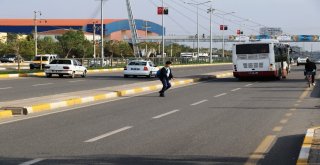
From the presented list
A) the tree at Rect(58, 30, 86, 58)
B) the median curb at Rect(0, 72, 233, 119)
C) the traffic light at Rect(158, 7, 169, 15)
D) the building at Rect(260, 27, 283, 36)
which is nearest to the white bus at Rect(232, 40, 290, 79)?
the median curb at Rect(0, 72, 233, 119)

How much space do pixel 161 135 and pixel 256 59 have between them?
25.6 metres

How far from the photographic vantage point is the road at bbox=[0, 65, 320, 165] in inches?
341

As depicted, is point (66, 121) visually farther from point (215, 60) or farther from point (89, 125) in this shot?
point (215, 60)

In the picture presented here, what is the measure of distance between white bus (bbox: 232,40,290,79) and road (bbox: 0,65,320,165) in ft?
58.1

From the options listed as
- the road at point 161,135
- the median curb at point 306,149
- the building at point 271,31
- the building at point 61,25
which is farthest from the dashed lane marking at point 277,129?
the building at point 271,31

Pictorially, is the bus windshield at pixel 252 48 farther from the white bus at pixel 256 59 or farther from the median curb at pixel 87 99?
the median curb at pixel 87 99

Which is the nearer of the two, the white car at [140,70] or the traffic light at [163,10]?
the white car at [140,70]

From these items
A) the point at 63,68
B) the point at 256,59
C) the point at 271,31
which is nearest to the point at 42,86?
the point at 63,68

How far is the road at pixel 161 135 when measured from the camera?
28.5 ft

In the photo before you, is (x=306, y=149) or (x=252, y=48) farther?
(x=252, y=48)

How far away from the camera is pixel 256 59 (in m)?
35.9

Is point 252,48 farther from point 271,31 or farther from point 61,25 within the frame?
point 271,31

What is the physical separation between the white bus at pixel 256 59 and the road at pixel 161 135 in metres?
17.7

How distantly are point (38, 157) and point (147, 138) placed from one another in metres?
2.71
